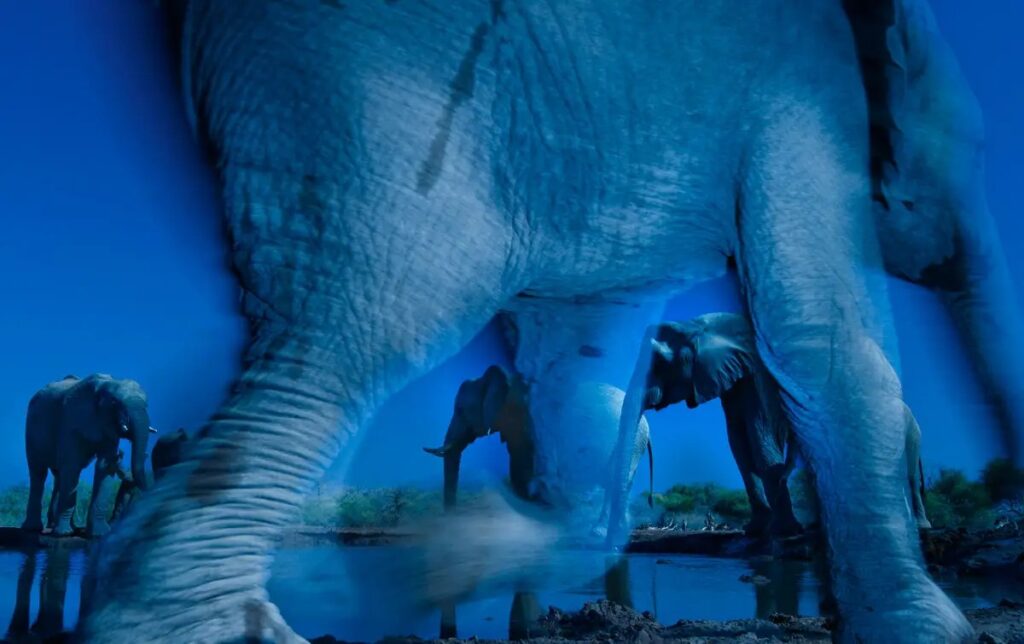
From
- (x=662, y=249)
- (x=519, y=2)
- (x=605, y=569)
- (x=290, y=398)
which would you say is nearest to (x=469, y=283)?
(x=290, y=398)

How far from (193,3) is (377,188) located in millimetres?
291

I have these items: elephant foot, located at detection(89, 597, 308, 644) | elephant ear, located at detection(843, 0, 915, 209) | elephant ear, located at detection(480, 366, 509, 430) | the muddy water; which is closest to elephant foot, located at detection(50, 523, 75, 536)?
the muddy water

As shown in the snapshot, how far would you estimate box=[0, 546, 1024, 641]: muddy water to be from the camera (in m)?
1.43

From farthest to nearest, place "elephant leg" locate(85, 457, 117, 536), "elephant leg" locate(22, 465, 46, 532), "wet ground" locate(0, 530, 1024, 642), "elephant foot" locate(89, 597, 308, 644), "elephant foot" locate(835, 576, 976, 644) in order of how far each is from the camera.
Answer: "elephant leg" locate(22, 465, 46, 532) → "elephant leg" locate(85, 457, 117, 536) → "wet ground" locate(0, 530, 1024, 642) → "elephant foot" locate(835, 576, 976, 644) → "elephant foot" locate(89, 597, 308, 644)

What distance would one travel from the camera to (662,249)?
4.08ft

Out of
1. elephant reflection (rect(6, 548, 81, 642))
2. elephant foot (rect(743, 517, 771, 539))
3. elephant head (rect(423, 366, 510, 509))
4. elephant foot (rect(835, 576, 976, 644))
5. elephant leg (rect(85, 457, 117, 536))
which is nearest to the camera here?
elephant foot (rect(835, 576, 976, 644))

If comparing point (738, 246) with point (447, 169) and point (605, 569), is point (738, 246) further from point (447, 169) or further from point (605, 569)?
point (605, 569)

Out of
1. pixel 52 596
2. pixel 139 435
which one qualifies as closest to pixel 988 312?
pixel 52 596

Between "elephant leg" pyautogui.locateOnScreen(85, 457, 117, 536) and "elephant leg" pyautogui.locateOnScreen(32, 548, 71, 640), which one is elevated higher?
"elephant leg" pyautogui.locateOnScreen(85, 457, 117, 536)

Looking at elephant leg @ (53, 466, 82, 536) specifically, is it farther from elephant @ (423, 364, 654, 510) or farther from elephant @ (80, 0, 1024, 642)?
elephant @ (80, 0, 1024, 642)

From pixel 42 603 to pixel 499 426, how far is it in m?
1.36

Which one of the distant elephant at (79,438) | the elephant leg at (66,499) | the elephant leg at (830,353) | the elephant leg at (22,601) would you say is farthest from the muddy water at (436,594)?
the elephant leg at (66,499)

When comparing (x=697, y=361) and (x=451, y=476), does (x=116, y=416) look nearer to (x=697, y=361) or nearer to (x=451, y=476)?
(x=451, y=476)

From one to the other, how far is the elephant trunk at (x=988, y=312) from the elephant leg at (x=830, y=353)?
1.59 ft
